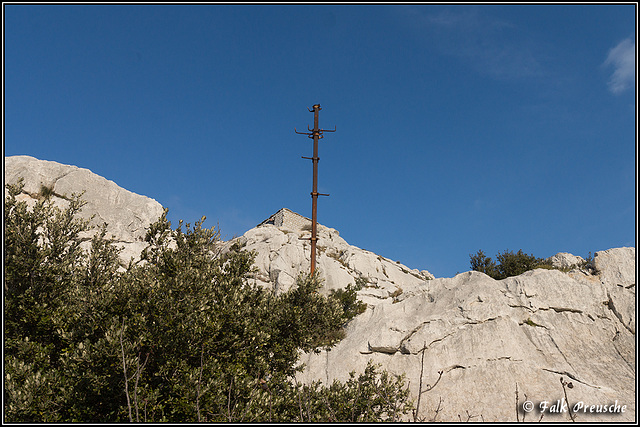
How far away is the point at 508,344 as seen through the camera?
1741 cm

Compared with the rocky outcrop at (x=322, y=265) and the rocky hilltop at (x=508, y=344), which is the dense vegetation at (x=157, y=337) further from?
the rocky outcrop at (x=322, y=265)

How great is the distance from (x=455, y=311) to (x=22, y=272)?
62.3 feet

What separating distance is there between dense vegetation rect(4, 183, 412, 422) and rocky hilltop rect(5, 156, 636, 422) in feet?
9.62

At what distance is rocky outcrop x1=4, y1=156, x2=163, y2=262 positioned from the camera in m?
47.4

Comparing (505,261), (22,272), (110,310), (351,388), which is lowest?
(351,388)

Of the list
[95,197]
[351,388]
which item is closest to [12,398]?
[351,388]

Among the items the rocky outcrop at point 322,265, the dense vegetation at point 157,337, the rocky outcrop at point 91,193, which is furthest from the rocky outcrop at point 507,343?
the rocky outcrop at point 91,193

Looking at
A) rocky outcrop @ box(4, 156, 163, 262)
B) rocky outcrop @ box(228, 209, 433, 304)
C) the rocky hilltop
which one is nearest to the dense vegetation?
the rocky hilltop

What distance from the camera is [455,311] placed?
63.9 feet

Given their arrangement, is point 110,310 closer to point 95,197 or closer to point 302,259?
point 302,259

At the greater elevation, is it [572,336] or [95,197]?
[95,197]

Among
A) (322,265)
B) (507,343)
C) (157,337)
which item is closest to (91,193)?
(322,265)

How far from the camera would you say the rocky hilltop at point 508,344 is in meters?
14.9

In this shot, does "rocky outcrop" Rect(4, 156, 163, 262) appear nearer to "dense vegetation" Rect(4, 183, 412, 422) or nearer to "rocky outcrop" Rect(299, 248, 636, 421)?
"dense vegetation" Rect(4, 183, 412, 422)
